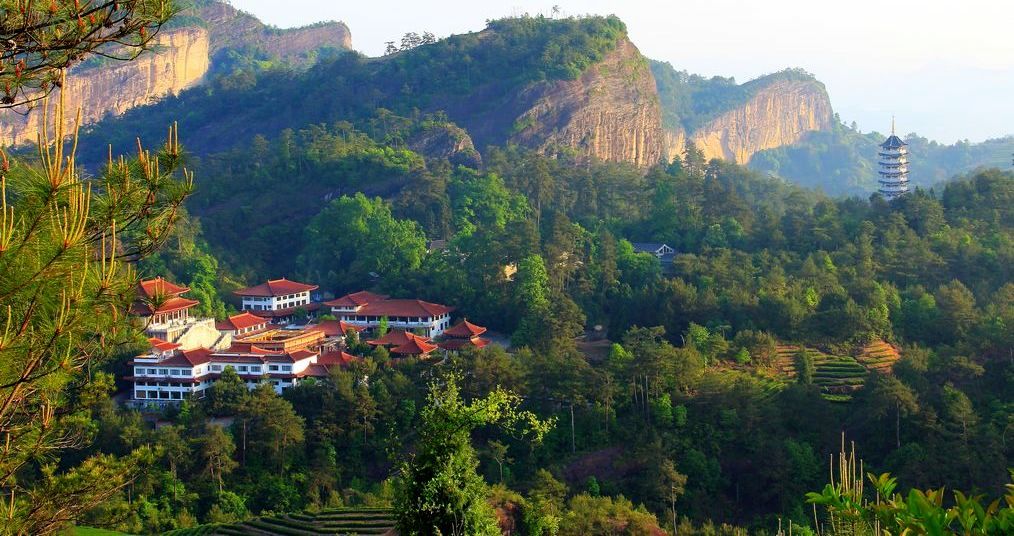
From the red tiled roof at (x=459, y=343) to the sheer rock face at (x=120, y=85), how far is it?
37171mm

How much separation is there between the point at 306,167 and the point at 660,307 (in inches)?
700

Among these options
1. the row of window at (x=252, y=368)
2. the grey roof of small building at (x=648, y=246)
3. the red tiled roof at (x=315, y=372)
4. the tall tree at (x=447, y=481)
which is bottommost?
the red tiled roof at (x=315, y=372)

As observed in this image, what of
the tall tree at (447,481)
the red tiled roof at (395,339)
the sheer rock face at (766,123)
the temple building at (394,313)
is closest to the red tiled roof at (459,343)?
the red tiled roof at (395,339)

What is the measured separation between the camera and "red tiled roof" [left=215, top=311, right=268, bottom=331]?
27.5m

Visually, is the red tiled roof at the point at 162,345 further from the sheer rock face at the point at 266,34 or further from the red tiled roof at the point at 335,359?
the sheer rock face at the point at 266,34

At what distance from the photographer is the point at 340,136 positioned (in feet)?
139

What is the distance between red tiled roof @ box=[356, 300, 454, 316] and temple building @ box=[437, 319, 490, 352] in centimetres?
85

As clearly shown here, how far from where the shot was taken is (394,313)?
2831cm

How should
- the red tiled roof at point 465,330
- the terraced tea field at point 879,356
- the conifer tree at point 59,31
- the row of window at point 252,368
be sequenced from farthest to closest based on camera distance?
the red tiled roof at point 465,330
the row of window at point 252,368
the terraced tea field at point 879,356
the conifer tree at point 59,31

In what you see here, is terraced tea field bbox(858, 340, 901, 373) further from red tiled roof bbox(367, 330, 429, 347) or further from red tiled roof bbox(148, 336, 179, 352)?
red tiled roof bbox(148, 336, 179, 352)

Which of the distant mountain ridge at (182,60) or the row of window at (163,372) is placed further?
the distant mountain ridge at (182,60)

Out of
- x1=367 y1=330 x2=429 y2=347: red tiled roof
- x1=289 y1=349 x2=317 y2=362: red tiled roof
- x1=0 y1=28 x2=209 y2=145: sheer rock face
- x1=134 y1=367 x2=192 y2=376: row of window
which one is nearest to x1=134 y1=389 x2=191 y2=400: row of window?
x1=134 y1=367 x2=192 y2=376: row of window

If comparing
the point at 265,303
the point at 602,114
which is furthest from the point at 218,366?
the point at 602,114

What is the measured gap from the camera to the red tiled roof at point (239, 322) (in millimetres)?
27453
